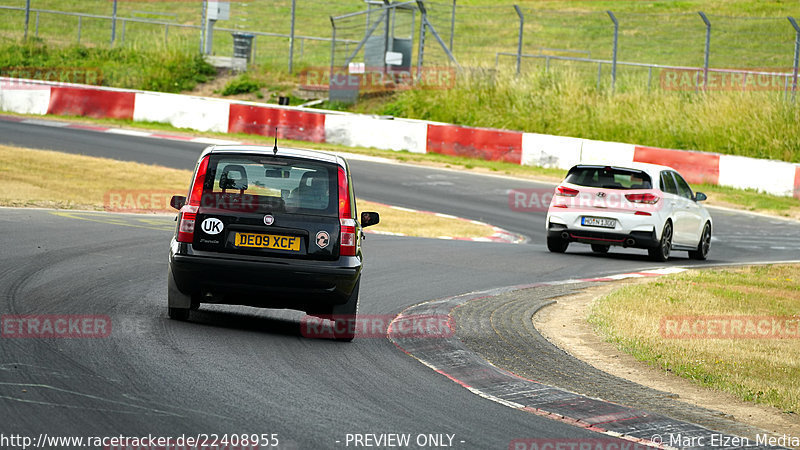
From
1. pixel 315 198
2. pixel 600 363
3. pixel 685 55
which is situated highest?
pixel 685 55

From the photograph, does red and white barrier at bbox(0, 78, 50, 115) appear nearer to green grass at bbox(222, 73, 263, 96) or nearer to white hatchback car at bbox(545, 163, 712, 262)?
green grass at bbox(222, 73, 263, 96)

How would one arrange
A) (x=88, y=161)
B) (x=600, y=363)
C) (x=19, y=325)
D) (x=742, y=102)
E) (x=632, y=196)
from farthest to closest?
(x=742, y=102) < (x=88, y=161) < (x=632, y=196) < (x=600, y=363) < (x=19, y=325)

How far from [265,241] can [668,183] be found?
1024 centimetres

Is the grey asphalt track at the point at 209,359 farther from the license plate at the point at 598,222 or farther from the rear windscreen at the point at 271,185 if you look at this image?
the rear windscreen at the point at 271,185

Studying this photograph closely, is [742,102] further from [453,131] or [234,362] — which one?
[234,362]

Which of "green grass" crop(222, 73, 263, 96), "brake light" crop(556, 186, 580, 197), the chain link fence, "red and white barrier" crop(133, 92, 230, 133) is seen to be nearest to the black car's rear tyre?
"brake light" crop(556, 186, 580, 197)

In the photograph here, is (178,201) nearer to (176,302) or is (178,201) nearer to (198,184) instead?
(198,184)

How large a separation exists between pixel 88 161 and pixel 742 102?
17.4 meters

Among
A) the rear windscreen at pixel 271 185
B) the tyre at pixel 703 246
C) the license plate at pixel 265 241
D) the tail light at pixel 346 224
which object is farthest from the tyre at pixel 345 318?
the tyre at pixel 703 246

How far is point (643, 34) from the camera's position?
2216 inches

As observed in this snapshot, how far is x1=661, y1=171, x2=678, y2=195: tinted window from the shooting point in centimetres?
1697

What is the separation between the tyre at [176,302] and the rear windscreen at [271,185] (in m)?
0.71

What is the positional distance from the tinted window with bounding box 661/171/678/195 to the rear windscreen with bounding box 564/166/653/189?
1.29ft

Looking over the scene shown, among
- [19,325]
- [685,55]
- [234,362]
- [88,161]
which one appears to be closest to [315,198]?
[234,362]
